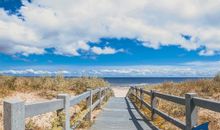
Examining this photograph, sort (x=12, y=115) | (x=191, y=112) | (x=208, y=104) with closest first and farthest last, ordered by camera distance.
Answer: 1. (x=12, y=115)
2. (x=208, y=104)
3. (x=191, y=112)

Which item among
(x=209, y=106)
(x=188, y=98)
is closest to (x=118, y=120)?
(x=188, y=98)

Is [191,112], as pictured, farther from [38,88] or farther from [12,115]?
[38,88]

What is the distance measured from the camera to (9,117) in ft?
12.0

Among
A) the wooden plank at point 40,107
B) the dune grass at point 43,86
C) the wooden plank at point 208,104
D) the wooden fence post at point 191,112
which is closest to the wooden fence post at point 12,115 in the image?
the wooden plank at point 40,107

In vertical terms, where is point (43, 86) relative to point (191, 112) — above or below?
above

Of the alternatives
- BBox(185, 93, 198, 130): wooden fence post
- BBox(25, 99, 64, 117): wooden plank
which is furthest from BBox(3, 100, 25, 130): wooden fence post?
BBox(185, 93, 198, 130): wooden fence post

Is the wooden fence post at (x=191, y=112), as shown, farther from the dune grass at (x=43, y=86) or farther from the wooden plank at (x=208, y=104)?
the dune grass at (x=43, y=86)

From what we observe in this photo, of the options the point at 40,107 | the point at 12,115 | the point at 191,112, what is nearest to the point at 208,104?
the point at 191,112

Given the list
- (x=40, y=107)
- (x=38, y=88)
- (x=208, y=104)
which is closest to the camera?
(x=40, y=107)

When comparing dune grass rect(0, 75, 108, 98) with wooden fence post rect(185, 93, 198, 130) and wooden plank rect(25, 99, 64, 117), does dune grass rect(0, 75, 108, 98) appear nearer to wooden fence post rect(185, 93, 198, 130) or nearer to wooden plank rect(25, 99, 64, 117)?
wooden fence post rect(185, 93, 198, 130)

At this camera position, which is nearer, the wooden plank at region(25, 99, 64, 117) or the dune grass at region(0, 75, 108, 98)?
the wooden plank at region(25, 99, 64, 117)

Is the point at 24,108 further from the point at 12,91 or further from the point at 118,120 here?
the point at 12,91

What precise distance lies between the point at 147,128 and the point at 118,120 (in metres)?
2.08

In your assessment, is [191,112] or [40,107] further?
[191,112]
